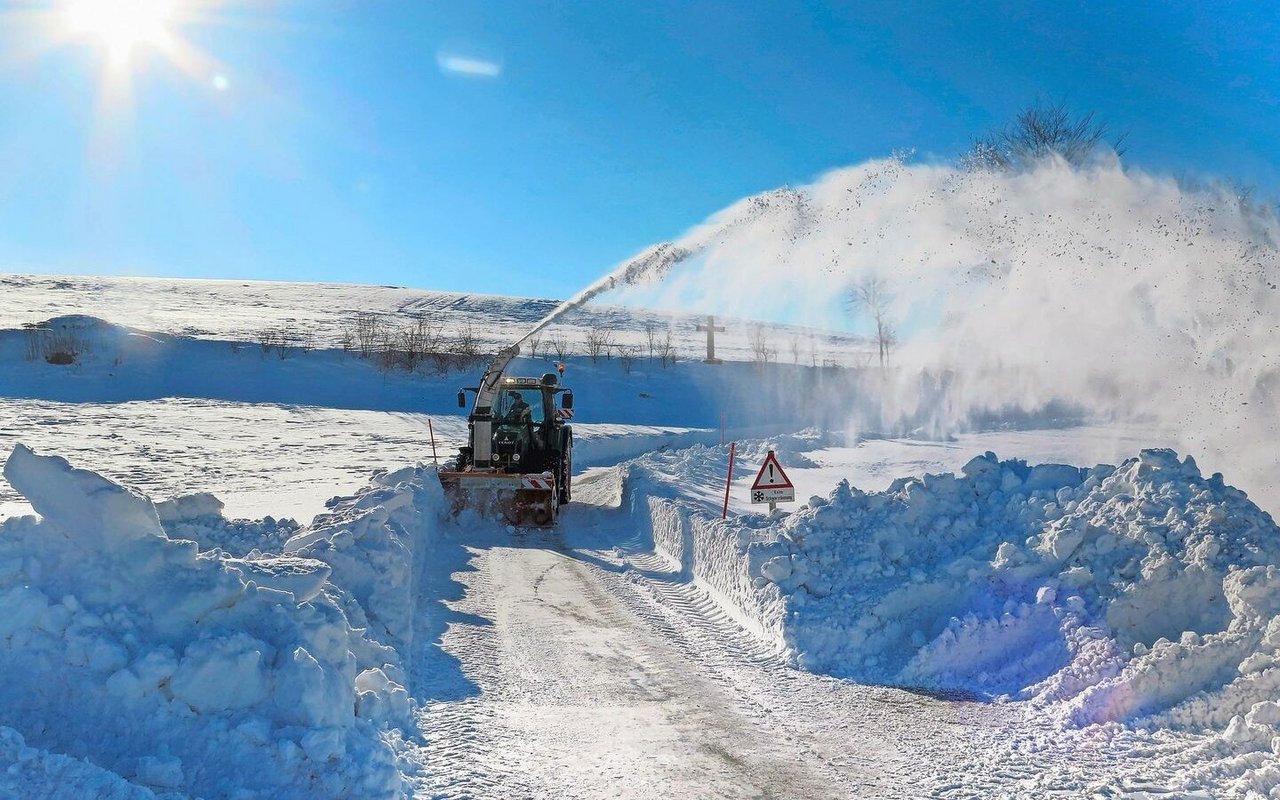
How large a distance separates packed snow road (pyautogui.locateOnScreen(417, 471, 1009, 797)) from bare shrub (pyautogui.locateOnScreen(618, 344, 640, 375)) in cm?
4537

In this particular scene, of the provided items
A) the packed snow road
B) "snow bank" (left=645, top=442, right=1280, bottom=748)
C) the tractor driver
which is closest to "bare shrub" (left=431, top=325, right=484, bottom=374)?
the tractor driver

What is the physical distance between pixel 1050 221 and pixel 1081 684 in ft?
47.0

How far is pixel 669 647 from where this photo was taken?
7805 mm

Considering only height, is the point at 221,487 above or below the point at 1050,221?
below

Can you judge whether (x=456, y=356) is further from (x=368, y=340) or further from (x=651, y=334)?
(x=651, y=334)

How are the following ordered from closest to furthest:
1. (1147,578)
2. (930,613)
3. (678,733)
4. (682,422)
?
(678,733), (1147,578), (930,613), (682,422)

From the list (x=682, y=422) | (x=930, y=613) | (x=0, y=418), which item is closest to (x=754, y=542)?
(x=930, y=613)

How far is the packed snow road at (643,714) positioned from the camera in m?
5.02

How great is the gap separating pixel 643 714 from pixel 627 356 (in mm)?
50582

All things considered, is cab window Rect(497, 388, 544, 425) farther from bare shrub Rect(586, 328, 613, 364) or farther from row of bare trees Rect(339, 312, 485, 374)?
bare shrub Rect(586, 328, 613, 364)

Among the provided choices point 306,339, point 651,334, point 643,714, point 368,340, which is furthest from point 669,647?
point 651,334

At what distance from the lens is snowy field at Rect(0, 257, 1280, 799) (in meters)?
4.46

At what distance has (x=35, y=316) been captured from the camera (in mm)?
53844

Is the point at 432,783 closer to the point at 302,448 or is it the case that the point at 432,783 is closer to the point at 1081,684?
the point at 1081,684
